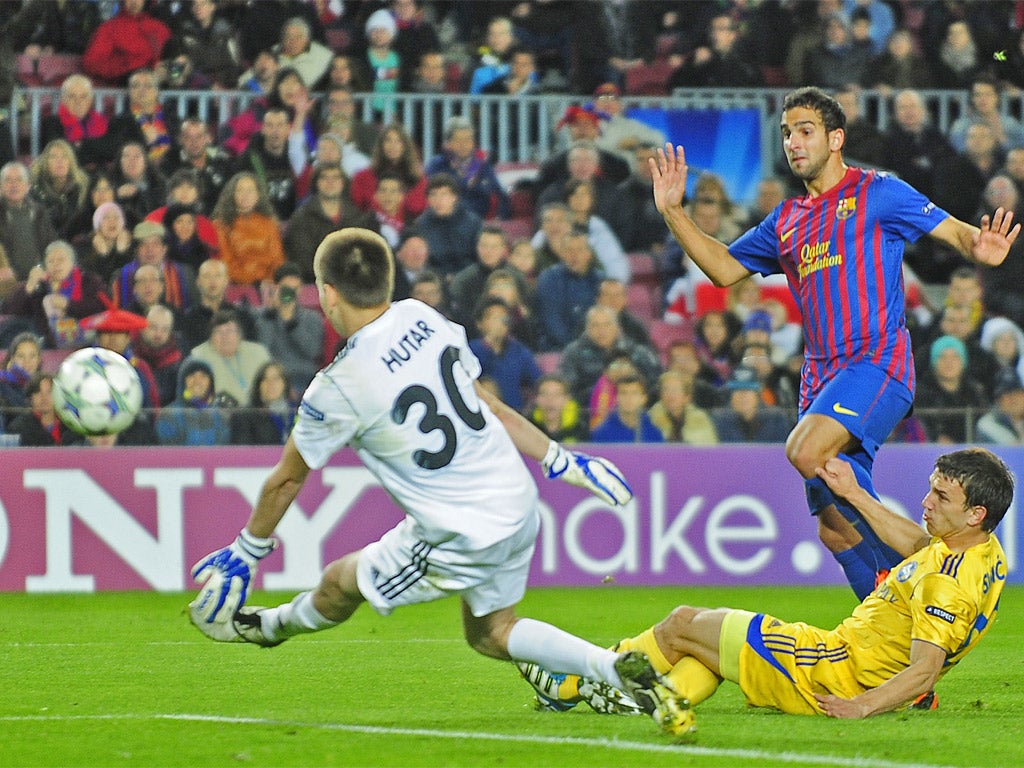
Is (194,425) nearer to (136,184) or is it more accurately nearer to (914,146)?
(136,184)

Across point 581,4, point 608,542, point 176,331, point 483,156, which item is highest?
point 581,4

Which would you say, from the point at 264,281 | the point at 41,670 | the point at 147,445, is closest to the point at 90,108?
the point at 264,281

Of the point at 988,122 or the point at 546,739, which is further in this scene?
the point at 988,122

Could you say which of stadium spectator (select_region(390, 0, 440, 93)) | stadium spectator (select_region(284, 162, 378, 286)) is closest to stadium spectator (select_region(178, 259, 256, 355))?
stadium spectator (select_region(284, 162, 378, 286))

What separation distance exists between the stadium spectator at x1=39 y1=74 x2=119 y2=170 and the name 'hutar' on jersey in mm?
9196

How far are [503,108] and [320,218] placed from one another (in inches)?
95.3

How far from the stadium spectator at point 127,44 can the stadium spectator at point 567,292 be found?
418cm

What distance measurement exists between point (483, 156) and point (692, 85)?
243 centimetres

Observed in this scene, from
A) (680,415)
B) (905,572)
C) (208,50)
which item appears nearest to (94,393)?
(680,415)

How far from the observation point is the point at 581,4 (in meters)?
15.7

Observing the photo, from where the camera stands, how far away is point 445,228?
13.5 meters

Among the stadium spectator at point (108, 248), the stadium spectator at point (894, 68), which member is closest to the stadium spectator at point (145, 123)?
the stadium spectator at point (108, 248)

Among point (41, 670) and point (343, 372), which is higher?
point (343, 372)

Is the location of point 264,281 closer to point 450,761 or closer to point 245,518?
point 245,518
